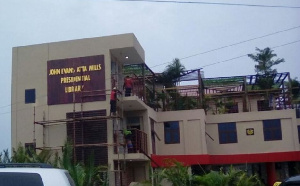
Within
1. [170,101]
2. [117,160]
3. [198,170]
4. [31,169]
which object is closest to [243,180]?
[117,160]

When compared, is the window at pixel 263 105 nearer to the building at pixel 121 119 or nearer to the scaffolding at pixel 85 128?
the building at pixel 121 119

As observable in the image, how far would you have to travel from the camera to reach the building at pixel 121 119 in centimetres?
2089

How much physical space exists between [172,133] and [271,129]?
6.59 metres

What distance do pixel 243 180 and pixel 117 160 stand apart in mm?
6448

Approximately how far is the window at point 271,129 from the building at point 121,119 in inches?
2.4

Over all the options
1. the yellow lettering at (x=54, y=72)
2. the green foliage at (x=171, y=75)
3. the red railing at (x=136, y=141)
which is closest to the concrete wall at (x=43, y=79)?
the yellow lettering at (x=54, y=72)

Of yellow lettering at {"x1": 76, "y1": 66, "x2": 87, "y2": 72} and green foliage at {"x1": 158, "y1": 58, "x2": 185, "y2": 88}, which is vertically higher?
green foliage at {"x1": 158, "y1": 58, "x2": 185, "y2": 88}

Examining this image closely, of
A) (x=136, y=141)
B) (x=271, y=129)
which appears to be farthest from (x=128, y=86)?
(x=271, y=129)

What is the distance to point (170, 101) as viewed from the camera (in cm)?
2942

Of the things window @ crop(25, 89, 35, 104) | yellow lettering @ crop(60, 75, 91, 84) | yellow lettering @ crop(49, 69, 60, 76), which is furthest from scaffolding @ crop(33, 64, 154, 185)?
yellow lettering @ crop(49, 69, 60, 76)

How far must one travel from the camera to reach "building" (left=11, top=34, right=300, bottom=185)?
20.9m

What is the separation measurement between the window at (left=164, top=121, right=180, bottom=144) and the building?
0.06 m

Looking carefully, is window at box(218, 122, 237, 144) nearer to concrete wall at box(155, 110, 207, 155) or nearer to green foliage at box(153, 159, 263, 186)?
concrete wall at box(155, 110, 207, 155)

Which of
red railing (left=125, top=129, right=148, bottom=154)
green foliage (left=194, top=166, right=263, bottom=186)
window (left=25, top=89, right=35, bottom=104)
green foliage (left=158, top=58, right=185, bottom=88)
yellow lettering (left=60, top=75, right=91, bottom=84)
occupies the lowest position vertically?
green foliage (left=194, top=166, right=263, bottom=186)
